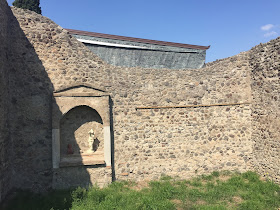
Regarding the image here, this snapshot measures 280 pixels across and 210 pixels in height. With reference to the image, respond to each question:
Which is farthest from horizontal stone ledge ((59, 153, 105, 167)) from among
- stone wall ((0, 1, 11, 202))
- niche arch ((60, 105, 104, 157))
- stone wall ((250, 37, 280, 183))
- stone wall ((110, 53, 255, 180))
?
stone wall ((250, 37, 280, 183))

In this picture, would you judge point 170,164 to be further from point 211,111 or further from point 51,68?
point 51,68

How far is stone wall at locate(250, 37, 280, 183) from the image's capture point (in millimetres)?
6886

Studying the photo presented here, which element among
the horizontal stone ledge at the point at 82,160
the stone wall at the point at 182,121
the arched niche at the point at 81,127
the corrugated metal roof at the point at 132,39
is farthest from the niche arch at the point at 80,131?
the corrugated metal roof at the point at 132,39

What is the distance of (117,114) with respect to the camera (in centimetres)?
718

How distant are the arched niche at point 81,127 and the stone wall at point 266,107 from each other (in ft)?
19.0

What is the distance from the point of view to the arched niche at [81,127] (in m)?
6.47

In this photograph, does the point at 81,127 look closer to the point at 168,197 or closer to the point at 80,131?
the point at 80,131

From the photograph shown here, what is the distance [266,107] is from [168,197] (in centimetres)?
493

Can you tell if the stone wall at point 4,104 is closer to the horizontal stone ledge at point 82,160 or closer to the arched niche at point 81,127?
the arched niche at point 81,127

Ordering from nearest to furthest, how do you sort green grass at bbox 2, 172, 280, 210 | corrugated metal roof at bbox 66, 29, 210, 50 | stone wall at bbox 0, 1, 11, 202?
green grass at bbox 2, 172, 280, 210
stone wall at bbox 0, 1, 11, 202
corrugated metal roof at bbox 66, 29, 210, 50

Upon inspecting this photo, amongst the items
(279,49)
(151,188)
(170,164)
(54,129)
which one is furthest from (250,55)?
(54,129)

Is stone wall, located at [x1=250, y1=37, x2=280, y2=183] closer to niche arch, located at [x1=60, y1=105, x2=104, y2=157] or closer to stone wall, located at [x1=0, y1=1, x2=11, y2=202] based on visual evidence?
niche arch, located at [x1=60, y1=105, x2=104, y2=157]

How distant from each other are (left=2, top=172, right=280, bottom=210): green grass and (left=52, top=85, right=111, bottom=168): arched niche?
1.01 metres

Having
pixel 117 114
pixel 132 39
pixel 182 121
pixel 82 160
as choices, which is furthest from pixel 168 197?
pixel 132 39
